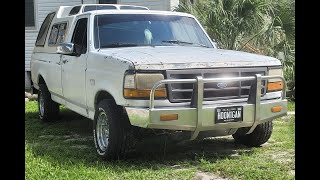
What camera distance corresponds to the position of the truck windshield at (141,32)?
19.5ft

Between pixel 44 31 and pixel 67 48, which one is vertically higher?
pixel 44 31

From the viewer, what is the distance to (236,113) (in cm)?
493

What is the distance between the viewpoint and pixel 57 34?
301 inches

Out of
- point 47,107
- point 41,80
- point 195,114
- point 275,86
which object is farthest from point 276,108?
point 41,80

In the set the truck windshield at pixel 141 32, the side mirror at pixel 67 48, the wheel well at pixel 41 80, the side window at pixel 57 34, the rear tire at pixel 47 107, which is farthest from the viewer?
the wheel well at pixel 41 80

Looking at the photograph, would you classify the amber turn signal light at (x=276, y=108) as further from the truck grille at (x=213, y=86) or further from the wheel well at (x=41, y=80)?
the wheel well at (x=41, y=80)

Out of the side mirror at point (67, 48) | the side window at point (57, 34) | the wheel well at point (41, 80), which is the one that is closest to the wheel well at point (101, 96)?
the side mirror at point (67, 48)

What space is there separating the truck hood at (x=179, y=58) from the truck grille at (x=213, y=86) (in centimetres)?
6

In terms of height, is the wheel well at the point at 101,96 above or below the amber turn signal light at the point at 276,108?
above

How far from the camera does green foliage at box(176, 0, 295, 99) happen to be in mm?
10414

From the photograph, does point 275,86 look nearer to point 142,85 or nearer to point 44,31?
point 142,85

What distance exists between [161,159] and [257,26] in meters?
6.15

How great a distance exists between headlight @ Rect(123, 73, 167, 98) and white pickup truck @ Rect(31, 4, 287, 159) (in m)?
0.01
